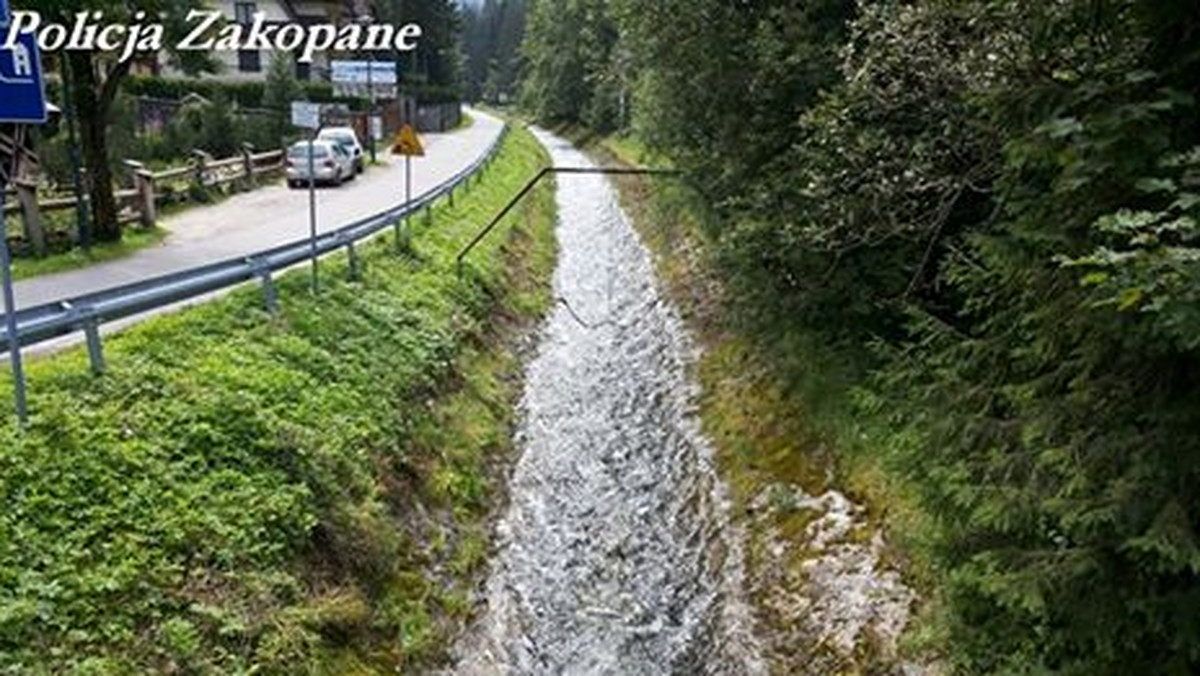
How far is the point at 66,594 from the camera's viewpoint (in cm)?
588

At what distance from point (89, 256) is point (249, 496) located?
39.9 feet

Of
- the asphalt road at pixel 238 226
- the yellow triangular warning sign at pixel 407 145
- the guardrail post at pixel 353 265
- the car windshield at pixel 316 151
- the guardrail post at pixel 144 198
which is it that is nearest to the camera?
the guardrail post at pixel 353 265

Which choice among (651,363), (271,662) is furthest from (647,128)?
(271,662)

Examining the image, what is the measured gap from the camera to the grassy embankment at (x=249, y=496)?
607cm

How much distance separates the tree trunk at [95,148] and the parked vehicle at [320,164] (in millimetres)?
10856

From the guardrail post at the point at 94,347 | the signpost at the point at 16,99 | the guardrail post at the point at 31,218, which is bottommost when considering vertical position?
the guardrail post at the point at 31,218

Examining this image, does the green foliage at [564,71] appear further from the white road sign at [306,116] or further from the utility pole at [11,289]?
the utility pole at [11,289]

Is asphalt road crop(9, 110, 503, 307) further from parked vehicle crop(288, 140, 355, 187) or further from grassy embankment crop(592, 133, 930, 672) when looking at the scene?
grassy embankment crop(592, 133, 930, 672)

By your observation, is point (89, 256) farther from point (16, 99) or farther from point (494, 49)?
point (494, 49)

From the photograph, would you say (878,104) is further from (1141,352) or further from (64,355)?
(64,355)

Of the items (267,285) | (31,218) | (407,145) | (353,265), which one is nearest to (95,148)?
(31,218)

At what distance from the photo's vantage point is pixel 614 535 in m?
10.5

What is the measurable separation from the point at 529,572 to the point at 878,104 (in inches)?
237

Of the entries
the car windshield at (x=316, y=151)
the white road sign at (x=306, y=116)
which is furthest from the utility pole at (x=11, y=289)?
the car windshield at (x=316, y=151)
